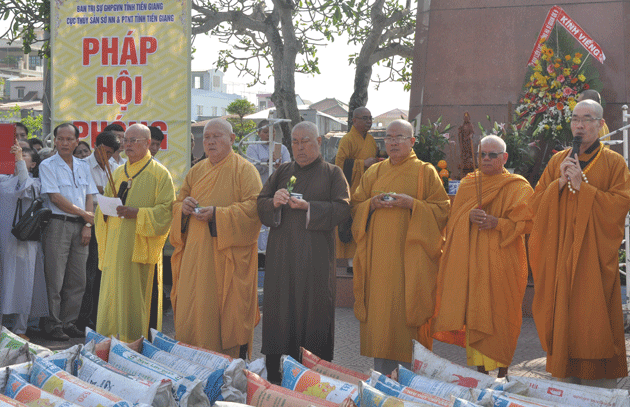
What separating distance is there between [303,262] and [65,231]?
2.55 meters

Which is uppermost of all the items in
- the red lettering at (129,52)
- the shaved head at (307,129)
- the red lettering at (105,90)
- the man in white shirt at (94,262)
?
the red lettering at (129,52)

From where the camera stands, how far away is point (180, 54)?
7.37 meters

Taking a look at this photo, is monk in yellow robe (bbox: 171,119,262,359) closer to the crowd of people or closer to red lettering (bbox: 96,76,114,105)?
the crowd of people

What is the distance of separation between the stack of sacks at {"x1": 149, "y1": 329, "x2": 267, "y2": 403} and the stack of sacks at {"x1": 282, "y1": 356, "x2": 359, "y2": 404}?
214mm

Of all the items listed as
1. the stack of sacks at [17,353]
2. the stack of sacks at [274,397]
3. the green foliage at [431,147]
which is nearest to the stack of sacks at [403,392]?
the stack of sacks at [274,397]

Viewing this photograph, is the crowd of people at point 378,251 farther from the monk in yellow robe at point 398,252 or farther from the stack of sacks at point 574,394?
the stack of sacks at point 574,394

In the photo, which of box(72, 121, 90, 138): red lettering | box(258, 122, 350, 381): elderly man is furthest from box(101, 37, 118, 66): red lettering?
box(258, 122, 350, 381): elderly man

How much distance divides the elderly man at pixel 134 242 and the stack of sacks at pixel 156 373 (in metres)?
1.58

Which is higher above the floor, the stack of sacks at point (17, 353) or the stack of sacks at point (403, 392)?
the stack of sacks at point (403, 392)

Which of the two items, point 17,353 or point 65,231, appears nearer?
point 17,353

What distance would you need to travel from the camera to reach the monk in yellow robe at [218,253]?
4.87 m

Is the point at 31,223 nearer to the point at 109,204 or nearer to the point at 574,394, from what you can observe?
the point at 109,204

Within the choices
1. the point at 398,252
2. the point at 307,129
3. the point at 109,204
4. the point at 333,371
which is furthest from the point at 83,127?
the point at 333,371

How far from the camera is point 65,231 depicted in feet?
20.2
